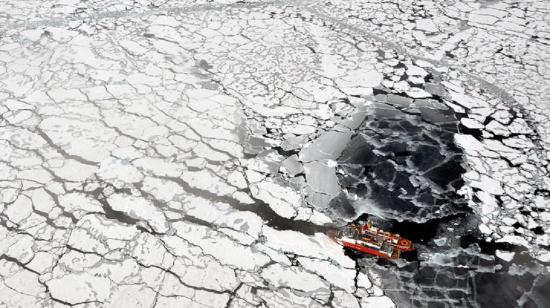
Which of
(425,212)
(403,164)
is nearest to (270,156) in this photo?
(403,164)

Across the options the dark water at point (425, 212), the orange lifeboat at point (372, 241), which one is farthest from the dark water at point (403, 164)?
the orange lifeboat at point (372, 241)

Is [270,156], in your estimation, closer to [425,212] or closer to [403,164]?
[403,164]

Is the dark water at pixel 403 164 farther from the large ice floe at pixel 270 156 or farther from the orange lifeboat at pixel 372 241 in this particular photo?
the orange lifeboat at pixel 372 241

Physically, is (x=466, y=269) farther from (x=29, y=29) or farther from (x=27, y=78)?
(x=29, y=29)

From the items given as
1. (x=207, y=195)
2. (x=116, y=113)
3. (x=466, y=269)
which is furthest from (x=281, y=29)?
(x=466, y=269)

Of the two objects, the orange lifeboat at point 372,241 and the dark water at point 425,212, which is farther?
the orange lifeboat at point 372,241

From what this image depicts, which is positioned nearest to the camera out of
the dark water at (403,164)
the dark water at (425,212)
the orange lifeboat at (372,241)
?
the dark water at (425,212)

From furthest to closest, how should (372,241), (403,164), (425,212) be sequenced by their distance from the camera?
(403,164), (425,212), (372,241)
